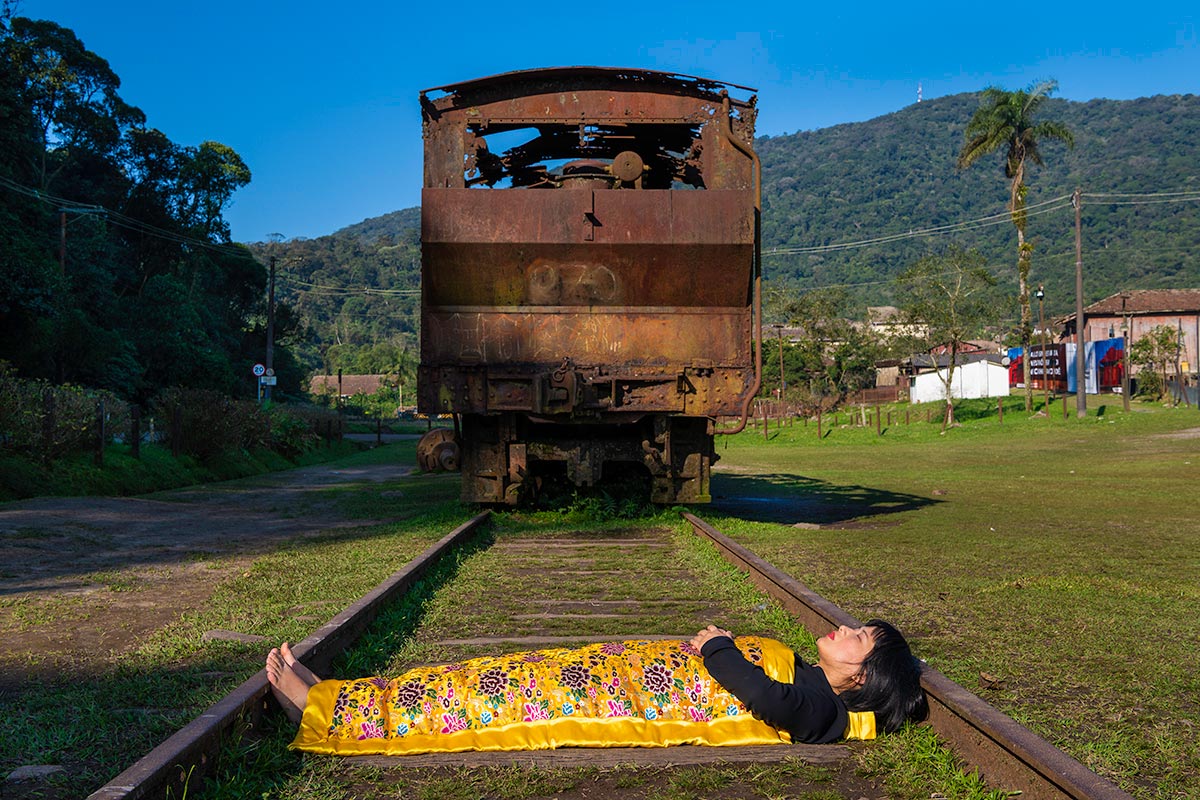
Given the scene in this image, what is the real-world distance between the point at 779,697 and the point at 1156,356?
5035 cm

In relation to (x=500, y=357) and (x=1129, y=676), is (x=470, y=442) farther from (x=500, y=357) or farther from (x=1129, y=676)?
(x=1129, y=676)

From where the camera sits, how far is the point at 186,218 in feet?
156

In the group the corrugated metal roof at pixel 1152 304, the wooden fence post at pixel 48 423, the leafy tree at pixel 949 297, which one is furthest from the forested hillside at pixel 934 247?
the wooden fence post at pixel 48 423

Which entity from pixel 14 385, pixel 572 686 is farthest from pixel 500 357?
pixel 14 385

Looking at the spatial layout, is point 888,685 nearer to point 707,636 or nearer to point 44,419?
point 707,636

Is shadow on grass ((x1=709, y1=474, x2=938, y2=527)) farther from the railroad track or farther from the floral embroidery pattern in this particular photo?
the floral embroidery pattern

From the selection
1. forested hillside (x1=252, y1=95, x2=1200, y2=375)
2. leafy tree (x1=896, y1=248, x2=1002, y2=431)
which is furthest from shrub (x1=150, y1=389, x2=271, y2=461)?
forested hillside (x1=252, y1=95, x2=1200, y2=375)

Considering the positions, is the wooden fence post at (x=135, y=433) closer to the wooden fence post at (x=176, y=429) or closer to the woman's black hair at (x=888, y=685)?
the wooden fence post at (x=176, y=429)

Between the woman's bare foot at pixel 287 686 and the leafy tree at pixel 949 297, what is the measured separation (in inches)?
1661

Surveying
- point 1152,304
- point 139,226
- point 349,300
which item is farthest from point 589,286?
point 349,300

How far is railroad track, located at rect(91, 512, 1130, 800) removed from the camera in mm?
2807

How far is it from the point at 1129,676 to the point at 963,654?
28.9 inches

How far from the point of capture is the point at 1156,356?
46.0 meters

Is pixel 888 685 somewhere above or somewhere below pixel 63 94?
below
